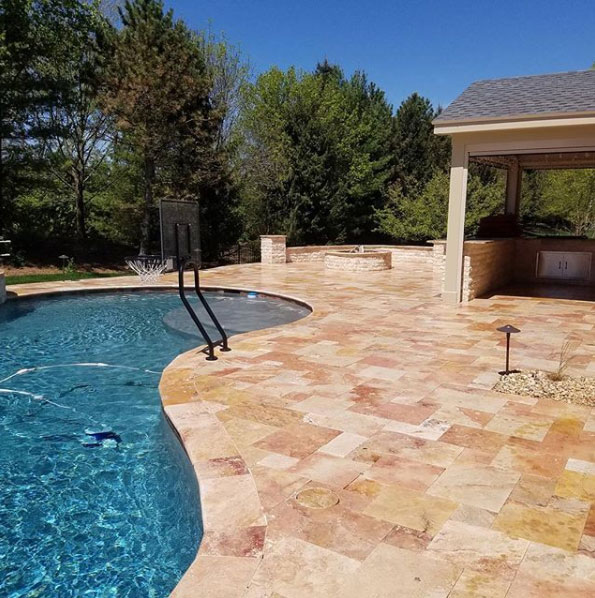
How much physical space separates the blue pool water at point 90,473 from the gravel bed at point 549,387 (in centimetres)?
350

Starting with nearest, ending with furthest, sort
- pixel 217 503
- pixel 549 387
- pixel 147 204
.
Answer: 1. pixel 217 503
2. pixel 549 387
3. pixel 147 204

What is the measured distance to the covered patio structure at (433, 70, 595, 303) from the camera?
917cm

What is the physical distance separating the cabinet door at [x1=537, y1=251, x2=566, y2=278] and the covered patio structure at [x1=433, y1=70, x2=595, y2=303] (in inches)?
0.9

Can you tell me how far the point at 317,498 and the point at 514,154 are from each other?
873cm

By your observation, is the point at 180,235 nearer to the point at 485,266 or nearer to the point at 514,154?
the point at 514,154

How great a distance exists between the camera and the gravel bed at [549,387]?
5.16m

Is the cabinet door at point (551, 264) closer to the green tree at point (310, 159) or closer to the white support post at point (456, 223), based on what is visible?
the white support post at point (456, 223)

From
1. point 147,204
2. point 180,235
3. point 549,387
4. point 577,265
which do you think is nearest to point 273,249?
point 147,204

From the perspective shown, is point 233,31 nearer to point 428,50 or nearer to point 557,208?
point 428,50

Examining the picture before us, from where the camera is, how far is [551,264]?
43.7 feet

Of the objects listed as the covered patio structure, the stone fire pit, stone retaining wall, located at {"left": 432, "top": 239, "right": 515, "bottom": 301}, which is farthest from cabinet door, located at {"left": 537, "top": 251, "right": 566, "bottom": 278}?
the stone fire pit

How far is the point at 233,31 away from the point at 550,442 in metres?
23.4

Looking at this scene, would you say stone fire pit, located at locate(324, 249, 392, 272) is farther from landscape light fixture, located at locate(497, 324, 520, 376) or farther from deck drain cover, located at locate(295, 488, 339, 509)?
deck drain cover, located at locate(295, 488, 339, 509)

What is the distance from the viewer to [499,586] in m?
2.50
